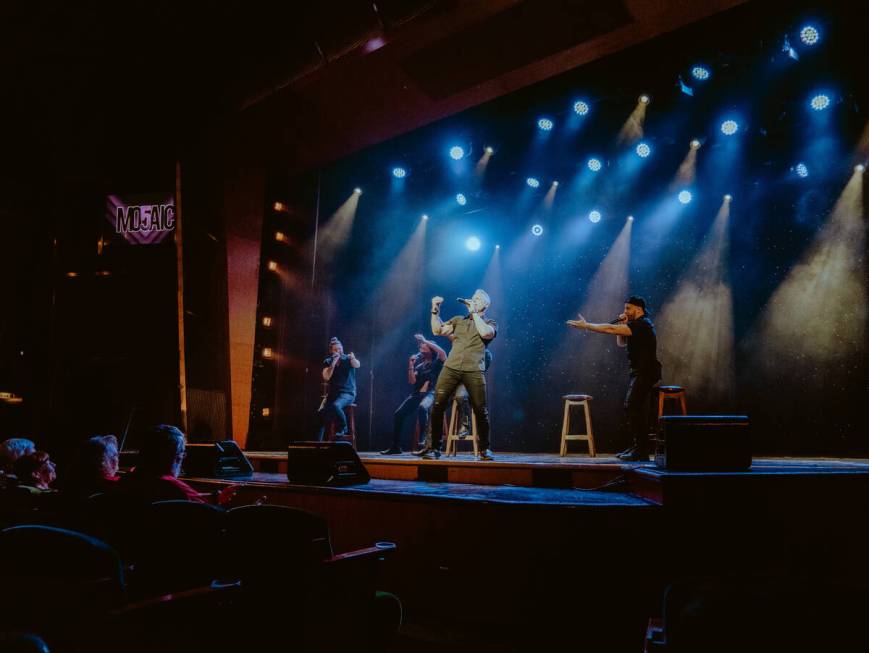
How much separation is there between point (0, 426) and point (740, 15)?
10374mm

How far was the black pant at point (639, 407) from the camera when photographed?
199 inches

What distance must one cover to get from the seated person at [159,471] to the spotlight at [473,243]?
799 centimetres

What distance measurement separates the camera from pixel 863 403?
7547mm

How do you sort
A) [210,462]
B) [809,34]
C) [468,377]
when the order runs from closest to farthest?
[210,462]
[468,377]
[809,34]

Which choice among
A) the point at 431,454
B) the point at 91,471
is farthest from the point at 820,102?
the point at 91,471

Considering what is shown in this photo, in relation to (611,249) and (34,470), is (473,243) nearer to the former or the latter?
(611,249)

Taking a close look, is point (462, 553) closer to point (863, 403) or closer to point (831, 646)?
point (831, 646)

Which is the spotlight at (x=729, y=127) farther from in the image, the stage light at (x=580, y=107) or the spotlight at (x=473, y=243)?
the spotlight at (x=473, y=243)

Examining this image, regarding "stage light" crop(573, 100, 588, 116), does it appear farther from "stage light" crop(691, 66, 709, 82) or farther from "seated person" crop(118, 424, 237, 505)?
"seated person" crop(118, 424, 237, 505)

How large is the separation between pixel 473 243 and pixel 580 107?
12.1ft

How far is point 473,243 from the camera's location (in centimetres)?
1055

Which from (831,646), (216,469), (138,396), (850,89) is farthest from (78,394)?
(850,89)

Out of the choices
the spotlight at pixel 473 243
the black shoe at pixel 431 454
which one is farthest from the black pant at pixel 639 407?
the spotlight at pixel 473 243

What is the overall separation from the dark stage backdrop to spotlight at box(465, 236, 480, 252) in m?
0.10
